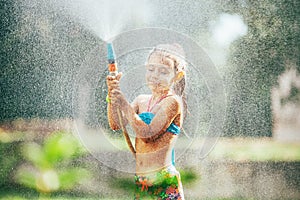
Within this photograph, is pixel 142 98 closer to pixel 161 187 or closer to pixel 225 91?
pixel 161 187

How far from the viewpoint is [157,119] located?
2.47m

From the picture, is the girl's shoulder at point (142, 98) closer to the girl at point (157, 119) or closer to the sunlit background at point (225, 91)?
the girl at point (157, 119)

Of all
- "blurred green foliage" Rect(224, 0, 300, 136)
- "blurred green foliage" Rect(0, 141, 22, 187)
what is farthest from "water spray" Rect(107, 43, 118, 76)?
"blurred green foliage" Rect(0, 141, 22, 187)

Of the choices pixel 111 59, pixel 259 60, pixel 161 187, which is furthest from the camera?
pixel 259 60

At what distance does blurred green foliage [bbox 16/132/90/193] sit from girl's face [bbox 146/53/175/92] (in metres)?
1.88

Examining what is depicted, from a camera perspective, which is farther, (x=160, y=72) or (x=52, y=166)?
(x=52, y=166)

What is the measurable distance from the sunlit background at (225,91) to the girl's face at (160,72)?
1.43 meters

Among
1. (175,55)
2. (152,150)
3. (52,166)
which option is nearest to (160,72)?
(175,55)

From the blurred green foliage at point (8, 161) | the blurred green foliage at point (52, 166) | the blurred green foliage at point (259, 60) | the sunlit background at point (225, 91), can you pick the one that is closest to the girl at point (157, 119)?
the sunlit background at point (225, 91)

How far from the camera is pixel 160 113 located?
8.12 ft

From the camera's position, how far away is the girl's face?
2498 millimetres

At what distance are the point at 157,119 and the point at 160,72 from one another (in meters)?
0.19

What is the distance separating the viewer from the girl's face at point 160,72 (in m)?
2.50

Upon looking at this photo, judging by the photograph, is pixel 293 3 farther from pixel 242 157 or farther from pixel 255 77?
pixel 242 157
